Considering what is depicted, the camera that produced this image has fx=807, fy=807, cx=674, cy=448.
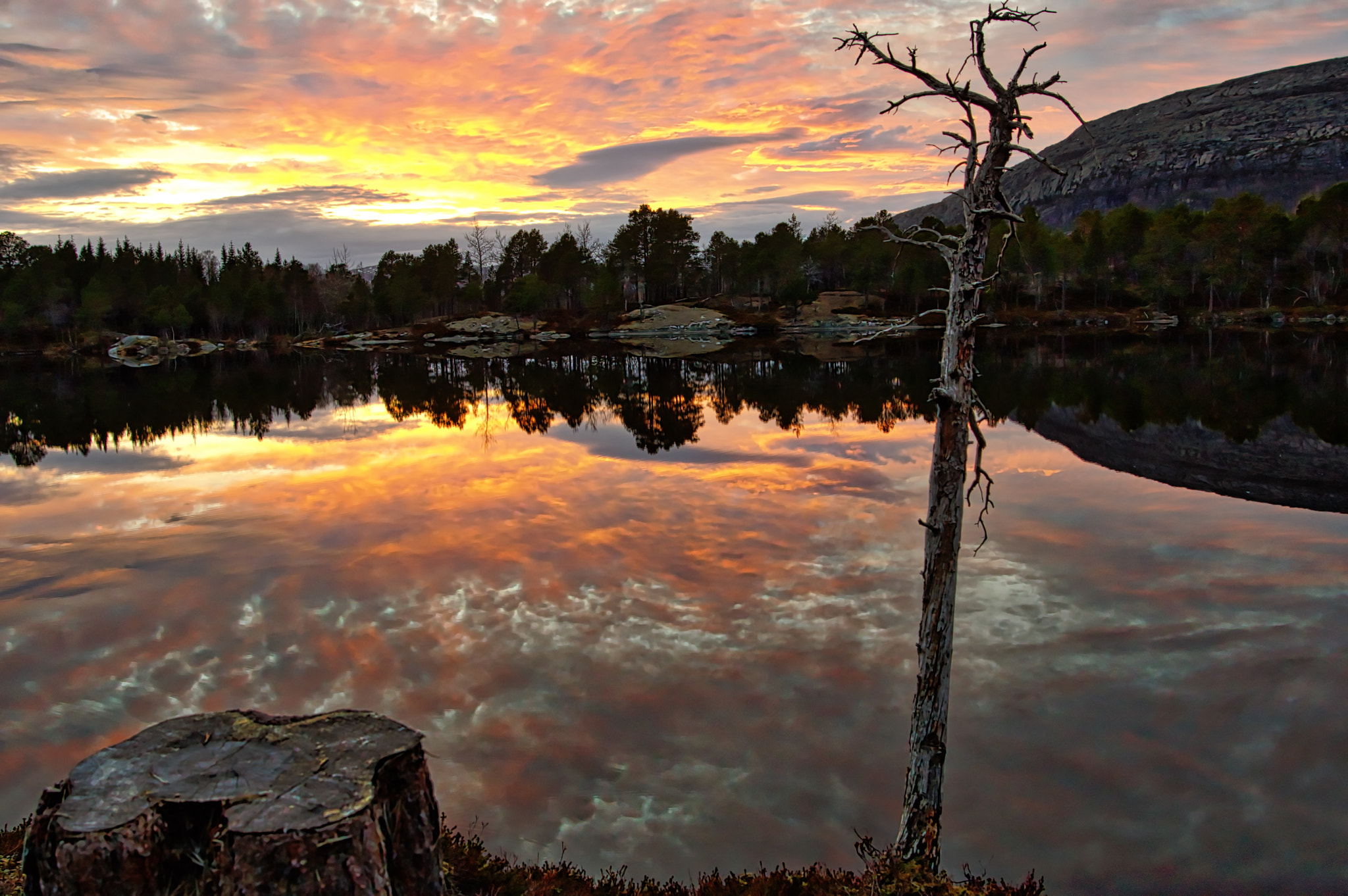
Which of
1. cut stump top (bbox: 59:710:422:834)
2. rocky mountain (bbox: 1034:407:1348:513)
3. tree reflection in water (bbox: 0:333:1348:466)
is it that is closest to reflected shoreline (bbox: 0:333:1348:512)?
rocky mountain (bbox: 1034:407:1348:513)

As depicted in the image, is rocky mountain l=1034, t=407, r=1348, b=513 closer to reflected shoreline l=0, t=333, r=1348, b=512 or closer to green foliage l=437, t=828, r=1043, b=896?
reflected shoreline l=0, t=333, r=1348, b=512

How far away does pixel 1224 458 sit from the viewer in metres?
25.3

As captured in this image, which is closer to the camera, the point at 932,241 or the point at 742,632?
the point at 932,241

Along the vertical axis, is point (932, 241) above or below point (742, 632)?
above

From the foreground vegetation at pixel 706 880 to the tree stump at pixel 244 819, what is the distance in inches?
58.8

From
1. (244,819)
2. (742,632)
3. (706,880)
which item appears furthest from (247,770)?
(742,632)

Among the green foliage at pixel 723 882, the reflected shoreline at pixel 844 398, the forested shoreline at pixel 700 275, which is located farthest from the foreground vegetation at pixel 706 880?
the forested shoreline at pixel 700 275

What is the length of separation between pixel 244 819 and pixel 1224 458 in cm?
2864

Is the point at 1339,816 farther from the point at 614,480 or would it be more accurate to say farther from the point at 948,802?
the point at 614,480

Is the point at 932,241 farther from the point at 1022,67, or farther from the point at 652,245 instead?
the point at 652,245

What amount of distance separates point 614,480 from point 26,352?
14455 cm

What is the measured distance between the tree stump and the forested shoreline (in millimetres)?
117033

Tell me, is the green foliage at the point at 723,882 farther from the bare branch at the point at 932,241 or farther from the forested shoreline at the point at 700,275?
the forested shoreline at the point at 700,275

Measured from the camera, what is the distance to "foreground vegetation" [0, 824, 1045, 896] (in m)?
6.64
